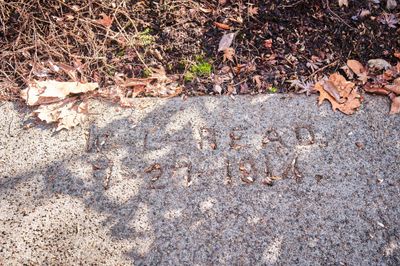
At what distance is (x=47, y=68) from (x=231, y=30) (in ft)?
4.87

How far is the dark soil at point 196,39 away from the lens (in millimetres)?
2703

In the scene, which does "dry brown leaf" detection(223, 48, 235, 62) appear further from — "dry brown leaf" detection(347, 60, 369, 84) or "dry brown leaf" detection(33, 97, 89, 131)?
"dry brown leaf" detection(33, 97, 89, 131)

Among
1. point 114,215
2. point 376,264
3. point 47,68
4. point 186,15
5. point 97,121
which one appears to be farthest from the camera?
point 186,15

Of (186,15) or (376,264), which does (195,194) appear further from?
(186,15)

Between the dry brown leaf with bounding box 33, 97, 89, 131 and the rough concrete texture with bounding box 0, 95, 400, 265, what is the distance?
67 mm

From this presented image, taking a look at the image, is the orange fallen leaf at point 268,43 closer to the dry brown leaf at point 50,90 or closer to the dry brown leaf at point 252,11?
the dry brown leaf at point 252,11

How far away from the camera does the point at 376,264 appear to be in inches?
76.0

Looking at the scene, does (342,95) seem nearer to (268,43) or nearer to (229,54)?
(268,43)

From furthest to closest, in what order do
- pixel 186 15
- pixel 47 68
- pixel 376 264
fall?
pixel 186 15 → pixel 47 68 → pixel 376 264

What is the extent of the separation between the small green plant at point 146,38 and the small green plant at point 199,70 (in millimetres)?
419

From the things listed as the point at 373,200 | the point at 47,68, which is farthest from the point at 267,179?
the point at 47,68

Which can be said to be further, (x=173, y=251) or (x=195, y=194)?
(x=195, y=194)

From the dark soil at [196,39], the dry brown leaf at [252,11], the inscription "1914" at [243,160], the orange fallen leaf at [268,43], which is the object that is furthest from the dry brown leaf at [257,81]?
the dry brown leaf at [252,11]

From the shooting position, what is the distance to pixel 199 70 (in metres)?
2.72
